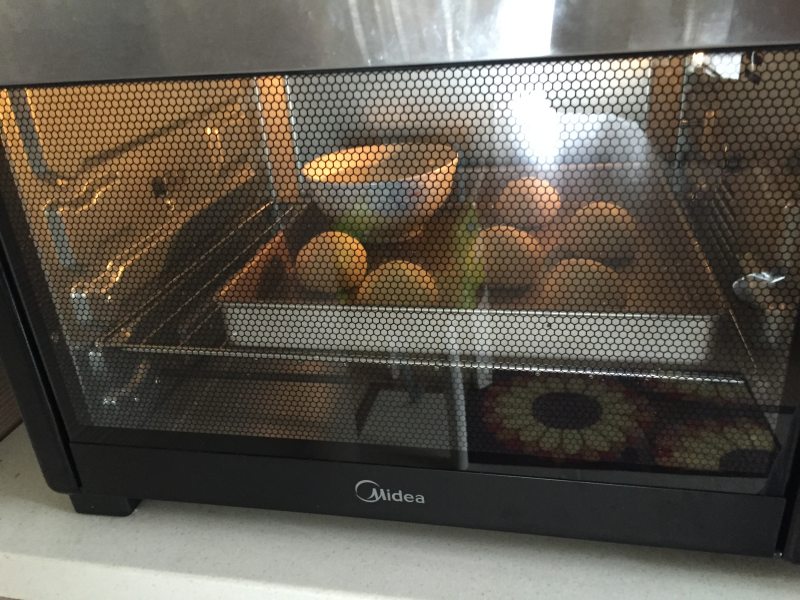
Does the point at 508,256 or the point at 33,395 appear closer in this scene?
the point at 508,256

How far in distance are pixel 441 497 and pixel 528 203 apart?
0.77ft

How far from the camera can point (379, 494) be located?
55cm

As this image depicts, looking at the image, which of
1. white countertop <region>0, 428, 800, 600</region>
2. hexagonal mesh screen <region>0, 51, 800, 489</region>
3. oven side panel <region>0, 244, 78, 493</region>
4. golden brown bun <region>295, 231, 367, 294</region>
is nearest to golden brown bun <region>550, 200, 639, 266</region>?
hexagonal mesh screen <region>0, 51, 800, 489</region>

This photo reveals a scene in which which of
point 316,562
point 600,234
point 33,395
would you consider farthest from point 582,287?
point 33,395

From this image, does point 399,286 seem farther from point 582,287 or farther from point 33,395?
point 33,395

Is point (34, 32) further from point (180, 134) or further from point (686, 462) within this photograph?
point (686, 462)

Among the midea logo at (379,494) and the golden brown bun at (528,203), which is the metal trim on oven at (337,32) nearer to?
the golden brown bun at (528,203)

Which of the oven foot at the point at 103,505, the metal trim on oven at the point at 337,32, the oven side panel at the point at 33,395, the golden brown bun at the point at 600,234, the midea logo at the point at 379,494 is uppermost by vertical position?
the metal trim on oven at the point at 337,32

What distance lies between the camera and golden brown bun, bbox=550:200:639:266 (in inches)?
16.8

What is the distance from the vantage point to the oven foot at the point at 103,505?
613 mm

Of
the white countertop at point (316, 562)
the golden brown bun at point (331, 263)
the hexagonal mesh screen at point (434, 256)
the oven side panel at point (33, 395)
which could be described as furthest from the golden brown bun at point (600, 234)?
the oven side panel at point (33, 395)

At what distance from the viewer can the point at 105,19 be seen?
1.36 ft

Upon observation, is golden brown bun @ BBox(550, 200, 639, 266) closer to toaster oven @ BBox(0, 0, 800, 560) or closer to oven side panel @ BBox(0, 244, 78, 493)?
toaster oven @ BBox(0, 0, 800, 560)

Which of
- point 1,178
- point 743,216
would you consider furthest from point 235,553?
point 743,216
